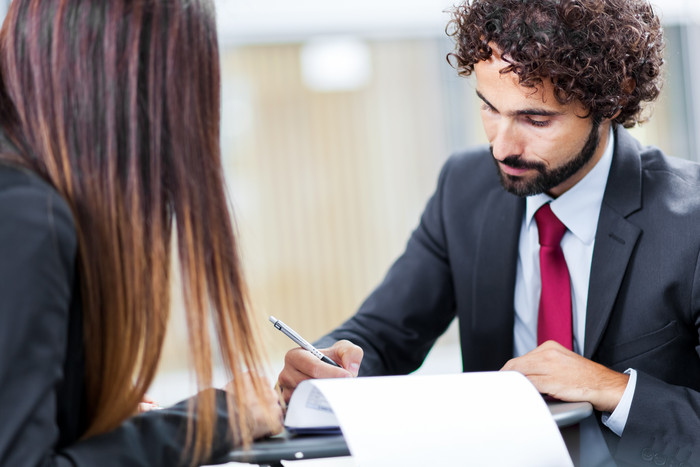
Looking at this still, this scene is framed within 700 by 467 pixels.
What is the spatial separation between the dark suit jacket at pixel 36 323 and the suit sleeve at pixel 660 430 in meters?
0.94

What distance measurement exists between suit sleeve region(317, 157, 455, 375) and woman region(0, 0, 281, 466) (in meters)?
0.84

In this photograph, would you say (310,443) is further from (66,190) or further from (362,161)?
(362,161)

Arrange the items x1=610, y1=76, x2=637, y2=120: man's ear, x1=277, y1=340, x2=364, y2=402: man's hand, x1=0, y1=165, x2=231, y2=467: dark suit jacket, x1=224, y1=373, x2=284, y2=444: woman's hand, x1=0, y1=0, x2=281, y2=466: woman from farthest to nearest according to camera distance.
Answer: x1=610, y1=76, x2=637, y2=120: man's ear, x1=277, y1=340, x2=364, y2=402: man's hand, x1=224, y1=373, x2=284, y2=444: woman's hand, x1=0, y1=0, x2=281, y2=466: woman, x1=0, y1=165, x2=231, y2=467: dark suit jacket

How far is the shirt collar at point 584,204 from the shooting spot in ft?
5.85

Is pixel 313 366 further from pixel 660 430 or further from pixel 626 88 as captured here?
pixel 626 88

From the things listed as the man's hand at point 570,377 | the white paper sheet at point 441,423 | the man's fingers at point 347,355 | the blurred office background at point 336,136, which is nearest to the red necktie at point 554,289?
the man's hand at point 570,377

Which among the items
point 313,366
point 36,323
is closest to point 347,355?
point 313,366

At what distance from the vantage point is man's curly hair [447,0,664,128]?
1741 mm

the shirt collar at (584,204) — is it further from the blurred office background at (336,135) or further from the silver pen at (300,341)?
the blurred office background at (336,135)

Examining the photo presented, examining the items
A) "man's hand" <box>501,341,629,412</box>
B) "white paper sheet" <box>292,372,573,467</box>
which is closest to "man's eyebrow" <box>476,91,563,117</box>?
"man's hand" <box>501,341,629,412</box>

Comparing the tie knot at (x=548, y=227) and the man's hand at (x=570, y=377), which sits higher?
the tie knot at (x=548, y=227)

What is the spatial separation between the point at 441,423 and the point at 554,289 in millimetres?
765

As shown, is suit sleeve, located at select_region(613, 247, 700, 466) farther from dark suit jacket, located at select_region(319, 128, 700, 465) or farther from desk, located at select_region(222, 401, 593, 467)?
desk, located at select_region(222, 401, 593, 467)

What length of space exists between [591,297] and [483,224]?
1.16 ft
